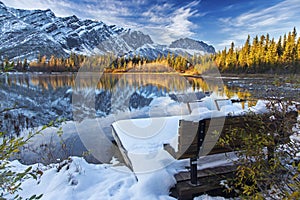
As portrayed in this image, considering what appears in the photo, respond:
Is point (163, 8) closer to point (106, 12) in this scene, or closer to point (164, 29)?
point (164, 29)

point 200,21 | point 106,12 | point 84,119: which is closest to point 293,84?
point 200,21

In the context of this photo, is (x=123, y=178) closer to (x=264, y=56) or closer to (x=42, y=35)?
(x=264, y=56)

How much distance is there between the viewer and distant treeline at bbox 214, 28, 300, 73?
31.4 m

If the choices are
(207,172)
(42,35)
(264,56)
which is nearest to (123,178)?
(207,172)

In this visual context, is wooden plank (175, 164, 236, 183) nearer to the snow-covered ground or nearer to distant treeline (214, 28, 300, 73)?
the snow-covered ground

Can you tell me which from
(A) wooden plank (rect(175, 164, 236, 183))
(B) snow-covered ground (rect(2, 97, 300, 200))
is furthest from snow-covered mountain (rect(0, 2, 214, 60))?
(A) wooden plank (rect(175, 164, 236, 183))

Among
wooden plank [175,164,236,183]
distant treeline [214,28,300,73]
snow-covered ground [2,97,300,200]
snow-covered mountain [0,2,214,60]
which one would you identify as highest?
snow-covered mountain [0,2,214,60]

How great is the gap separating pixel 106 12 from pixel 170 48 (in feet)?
11.8

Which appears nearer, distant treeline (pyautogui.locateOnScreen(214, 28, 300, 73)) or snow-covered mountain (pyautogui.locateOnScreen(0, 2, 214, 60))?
distant treeline (pyautogui.locateOnScreen(214, 28, 300, 73))

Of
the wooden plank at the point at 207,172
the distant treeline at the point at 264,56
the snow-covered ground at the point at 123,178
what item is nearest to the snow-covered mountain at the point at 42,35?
the distant treeline at the point at 264,56

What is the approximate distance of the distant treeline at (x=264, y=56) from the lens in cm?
3141

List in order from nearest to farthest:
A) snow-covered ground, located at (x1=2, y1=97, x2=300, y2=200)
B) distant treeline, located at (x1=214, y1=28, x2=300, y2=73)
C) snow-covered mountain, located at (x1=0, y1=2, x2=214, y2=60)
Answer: snow-covered ground, located at (x1=2, y1=97, x2=300, y2=200)
distant treeline, located at (x1=214, y1=28, x2=300, y2=73)
snow-covered mountain, located at (x1=0, y1=2, x2=214, y2=60)

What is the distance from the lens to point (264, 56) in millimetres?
34312

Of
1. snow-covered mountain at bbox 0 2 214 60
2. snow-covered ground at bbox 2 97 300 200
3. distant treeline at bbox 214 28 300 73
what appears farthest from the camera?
snow-covered mountain at bbox 0 2 214 60
